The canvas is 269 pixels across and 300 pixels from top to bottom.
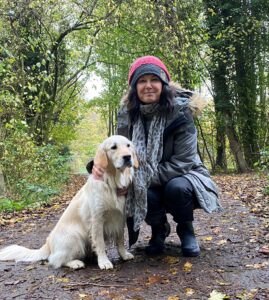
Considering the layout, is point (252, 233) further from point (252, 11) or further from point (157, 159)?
point (252, 11)

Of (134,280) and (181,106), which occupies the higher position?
(181,106)

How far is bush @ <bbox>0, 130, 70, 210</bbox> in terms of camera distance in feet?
25.4

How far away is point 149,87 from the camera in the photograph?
3.35 meters

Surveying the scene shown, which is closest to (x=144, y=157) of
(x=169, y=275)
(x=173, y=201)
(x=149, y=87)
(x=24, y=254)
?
(x=173, y=201)

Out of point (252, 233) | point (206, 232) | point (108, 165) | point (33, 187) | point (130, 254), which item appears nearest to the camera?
point (108, 165)

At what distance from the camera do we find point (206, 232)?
438cm

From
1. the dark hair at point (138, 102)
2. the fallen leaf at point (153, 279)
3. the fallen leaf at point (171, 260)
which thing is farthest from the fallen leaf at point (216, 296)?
the dark hair at point (138, 102)

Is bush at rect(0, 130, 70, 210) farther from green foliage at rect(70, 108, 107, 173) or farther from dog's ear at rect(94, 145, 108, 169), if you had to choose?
green foliage at rect(70, 108, 107, 173)

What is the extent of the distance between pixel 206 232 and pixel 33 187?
4.44 meters

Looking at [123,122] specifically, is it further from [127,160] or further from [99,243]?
[99,243]

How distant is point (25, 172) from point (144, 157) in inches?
242

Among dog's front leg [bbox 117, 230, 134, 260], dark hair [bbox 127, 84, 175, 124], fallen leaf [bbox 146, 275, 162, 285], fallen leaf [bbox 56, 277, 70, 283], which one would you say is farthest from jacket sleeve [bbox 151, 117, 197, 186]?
fallen leaf [bbox 56, 277, 70, 283]

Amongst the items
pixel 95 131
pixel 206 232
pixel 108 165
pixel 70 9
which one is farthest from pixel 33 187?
pixel 95 131

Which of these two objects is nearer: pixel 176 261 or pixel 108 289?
pixel 108 289
